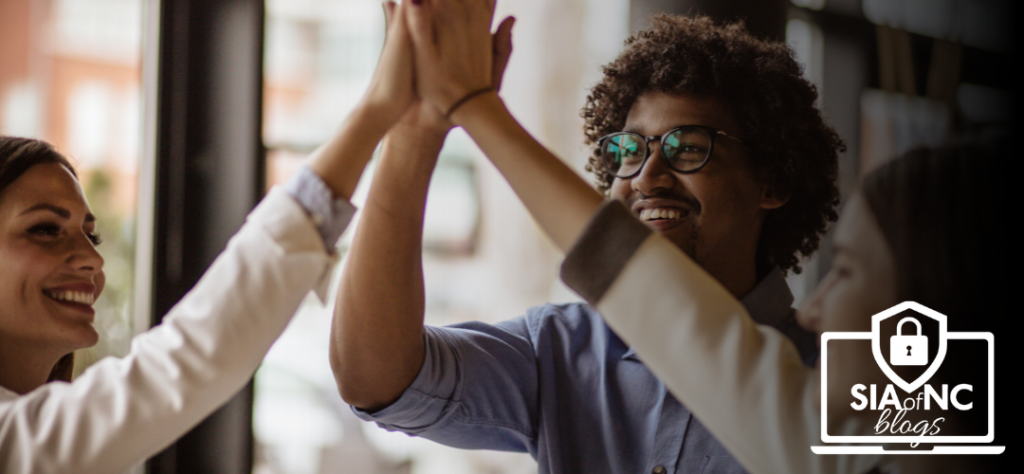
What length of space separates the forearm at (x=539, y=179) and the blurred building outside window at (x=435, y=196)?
100cm

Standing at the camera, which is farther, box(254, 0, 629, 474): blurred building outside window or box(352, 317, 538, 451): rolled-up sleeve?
box(254, 0, 629, 474): blurred building outside window

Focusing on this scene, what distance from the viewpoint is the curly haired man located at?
102 centimetres

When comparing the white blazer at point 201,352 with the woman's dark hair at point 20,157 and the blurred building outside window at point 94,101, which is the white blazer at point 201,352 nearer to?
the woman's dark hair at point 20,157

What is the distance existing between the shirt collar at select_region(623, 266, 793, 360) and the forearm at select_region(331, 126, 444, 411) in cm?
38

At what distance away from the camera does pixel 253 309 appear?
27.7 inches

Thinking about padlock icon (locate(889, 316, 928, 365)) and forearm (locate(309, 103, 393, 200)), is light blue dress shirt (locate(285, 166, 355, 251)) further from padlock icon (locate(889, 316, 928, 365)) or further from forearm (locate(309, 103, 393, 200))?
padlock icon (locate(889, 316, 928, 365))

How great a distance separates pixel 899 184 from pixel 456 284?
1324mm

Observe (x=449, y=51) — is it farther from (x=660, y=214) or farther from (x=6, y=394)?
(x=6, y=394)

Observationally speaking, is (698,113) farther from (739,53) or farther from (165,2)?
(165,2)

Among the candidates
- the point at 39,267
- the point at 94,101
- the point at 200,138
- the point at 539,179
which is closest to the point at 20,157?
the point at 39,267

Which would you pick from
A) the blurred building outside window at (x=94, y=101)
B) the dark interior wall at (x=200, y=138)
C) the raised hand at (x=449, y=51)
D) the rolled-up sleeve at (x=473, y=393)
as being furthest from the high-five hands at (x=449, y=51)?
the blurred building outside window at (x=94, y=101)

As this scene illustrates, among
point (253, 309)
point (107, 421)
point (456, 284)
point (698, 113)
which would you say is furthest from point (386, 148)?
point (456, 284)

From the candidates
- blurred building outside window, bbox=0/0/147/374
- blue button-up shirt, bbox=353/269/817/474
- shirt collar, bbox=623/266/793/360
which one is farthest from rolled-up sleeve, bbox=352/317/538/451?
blurred building outside window, bbox=0/0/147/374

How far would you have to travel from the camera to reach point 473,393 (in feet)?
3.77
